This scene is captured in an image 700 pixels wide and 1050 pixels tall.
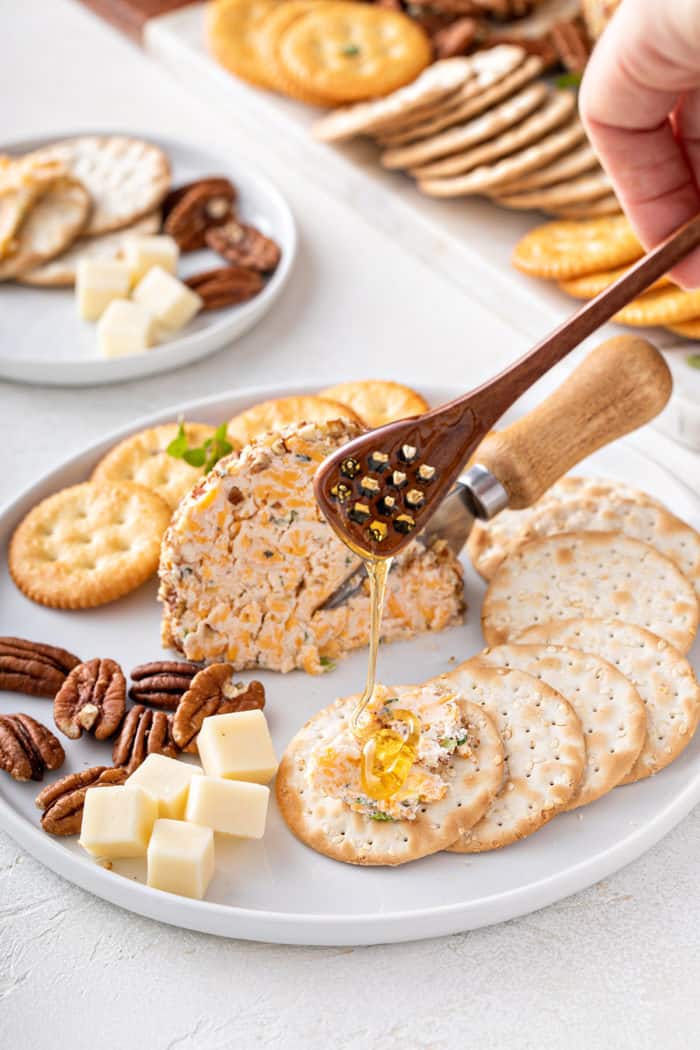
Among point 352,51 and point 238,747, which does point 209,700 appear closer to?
point 238,747

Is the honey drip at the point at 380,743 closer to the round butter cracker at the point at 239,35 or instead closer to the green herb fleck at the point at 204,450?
the green herb fleck at the point at 204,450

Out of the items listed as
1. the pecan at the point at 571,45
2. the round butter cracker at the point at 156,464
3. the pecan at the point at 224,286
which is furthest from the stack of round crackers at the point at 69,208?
the pecan at the point at 571,45

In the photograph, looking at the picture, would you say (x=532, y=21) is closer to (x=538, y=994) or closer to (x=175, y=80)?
(x=175, y=80)

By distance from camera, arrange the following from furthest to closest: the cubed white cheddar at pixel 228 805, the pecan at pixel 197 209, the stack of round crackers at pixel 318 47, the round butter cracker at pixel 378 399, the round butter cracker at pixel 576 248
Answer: the stack of round crackers at pixel 318 47
the pecan at pixel 197 209
the round butter cracker at pixel 576 248
the round butter cracker at pixel 378 399
the cubed white cheddar at pixel 228 805

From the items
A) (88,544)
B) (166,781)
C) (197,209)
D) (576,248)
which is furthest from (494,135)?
(166,781)

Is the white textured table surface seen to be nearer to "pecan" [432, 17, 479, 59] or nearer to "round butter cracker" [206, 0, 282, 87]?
"pecan" [432, 17, 479, 59]

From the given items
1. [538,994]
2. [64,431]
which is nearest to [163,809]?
[538,994]
